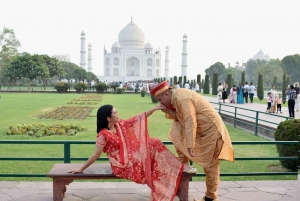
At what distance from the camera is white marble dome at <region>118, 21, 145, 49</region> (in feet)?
218

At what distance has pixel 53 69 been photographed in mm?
35219

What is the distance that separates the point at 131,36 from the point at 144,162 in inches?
2534

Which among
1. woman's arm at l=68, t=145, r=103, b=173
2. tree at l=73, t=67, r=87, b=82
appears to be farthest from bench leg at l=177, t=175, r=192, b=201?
tree at l=73, t=67, r=87, b=82

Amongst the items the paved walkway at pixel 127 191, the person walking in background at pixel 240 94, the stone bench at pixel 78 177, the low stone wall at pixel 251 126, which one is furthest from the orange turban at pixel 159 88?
the person walking in background at pixel 240 94

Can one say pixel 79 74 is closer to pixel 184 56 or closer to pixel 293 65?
pixel 184 56

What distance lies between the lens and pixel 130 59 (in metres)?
68.4

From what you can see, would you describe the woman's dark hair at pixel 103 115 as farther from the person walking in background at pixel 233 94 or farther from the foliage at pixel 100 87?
the foliage at pixel 100 87

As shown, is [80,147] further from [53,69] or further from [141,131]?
[53,69]

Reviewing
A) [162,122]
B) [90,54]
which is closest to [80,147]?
[162,122]

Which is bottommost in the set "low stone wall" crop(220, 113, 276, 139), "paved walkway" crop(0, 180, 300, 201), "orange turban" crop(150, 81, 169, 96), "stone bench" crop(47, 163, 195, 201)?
"paved walkway" crop(0, 180, 300, 201)

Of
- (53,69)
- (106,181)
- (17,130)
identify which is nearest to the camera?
(106,181)

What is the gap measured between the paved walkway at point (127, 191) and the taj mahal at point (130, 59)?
6007 centimetres

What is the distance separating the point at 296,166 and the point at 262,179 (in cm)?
60

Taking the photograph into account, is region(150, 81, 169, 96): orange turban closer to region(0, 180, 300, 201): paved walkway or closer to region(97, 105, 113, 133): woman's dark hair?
region(97, 105, 113, 133): woman's dark hair
